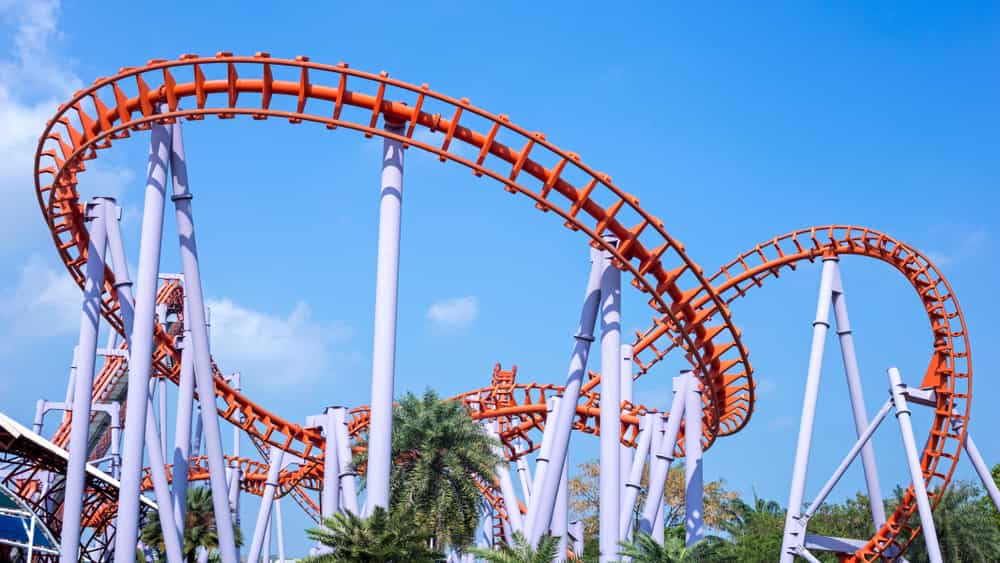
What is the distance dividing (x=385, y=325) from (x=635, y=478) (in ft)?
27.3

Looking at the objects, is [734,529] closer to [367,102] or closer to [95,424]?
[95,424]

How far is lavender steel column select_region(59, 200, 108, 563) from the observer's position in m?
16.5

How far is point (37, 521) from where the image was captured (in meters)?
24.7

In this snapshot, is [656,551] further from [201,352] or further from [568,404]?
[201,352]

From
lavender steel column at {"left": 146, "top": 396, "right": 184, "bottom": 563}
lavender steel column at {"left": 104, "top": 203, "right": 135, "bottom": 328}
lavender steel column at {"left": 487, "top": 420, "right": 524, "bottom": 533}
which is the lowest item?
lavender steel column at {"left": 146, "top": 396, "right": 184, "bottom": 563}

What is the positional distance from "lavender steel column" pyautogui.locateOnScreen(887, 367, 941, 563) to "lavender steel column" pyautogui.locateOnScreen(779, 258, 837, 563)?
190 cm

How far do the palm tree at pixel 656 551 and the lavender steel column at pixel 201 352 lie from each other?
6447mm

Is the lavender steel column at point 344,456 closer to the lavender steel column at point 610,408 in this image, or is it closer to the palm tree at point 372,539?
the lavender steel column at point 610,408

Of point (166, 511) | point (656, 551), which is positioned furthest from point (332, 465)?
point (656, 551)

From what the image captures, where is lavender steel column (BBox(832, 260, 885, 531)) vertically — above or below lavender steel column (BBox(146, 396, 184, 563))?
above

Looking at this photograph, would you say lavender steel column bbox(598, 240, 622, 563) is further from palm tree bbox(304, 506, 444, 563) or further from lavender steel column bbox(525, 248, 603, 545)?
palm tree bbox(304, 506, 444, 563)

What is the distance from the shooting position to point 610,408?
693 inches

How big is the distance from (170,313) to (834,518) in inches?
1223

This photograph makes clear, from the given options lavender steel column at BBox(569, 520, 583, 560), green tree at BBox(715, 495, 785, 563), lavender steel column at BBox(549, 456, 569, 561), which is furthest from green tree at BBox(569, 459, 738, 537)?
lavender steel column at BBox(549, 456, 569, 561)
